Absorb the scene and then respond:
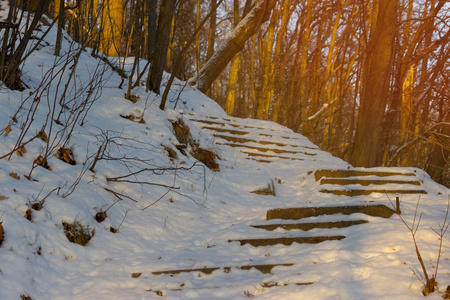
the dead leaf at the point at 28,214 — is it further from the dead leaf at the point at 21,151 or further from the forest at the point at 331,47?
the forest at the point at 331,47

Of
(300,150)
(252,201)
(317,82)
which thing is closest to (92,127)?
(252,201)

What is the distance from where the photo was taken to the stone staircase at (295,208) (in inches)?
113

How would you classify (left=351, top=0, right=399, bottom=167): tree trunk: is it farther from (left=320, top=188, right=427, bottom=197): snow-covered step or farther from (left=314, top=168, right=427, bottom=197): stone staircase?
(left=320, top=188, right=427, bottom=197): snow-covered step

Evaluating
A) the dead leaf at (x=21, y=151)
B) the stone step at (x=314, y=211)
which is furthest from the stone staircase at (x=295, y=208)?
the dead leaf at (x=21, y=151)

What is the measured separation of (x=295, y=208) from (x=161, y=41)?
14.7 ft

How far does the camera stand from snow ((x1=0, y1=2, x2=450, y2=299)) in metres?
A: 2.40

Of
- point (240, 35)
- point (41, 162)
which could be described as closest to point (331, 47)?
point (240, 35)

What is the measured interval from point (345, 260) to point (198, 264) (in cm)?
114

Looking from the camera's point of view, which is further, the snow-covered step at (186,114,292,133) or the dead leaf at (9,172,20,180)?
the snow-covered step at (186,114,292,133)

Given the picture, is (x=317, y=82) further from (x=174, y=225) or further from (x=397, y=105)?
(x=174, y=225)

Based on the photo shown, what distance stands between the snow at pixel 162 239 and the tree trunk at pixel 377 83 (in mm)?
1851

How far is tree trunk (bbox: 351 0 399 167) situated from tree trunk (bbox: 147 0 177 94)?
13.4 ft

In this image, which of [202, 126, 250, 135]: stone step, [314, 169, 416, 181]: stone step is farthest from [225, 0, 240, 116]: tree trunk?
[314, 169, 416, 181]: stone step

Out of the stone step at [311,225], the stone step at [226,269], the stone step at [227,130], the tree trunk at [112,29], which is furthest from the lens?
the stone step at [227,130]
